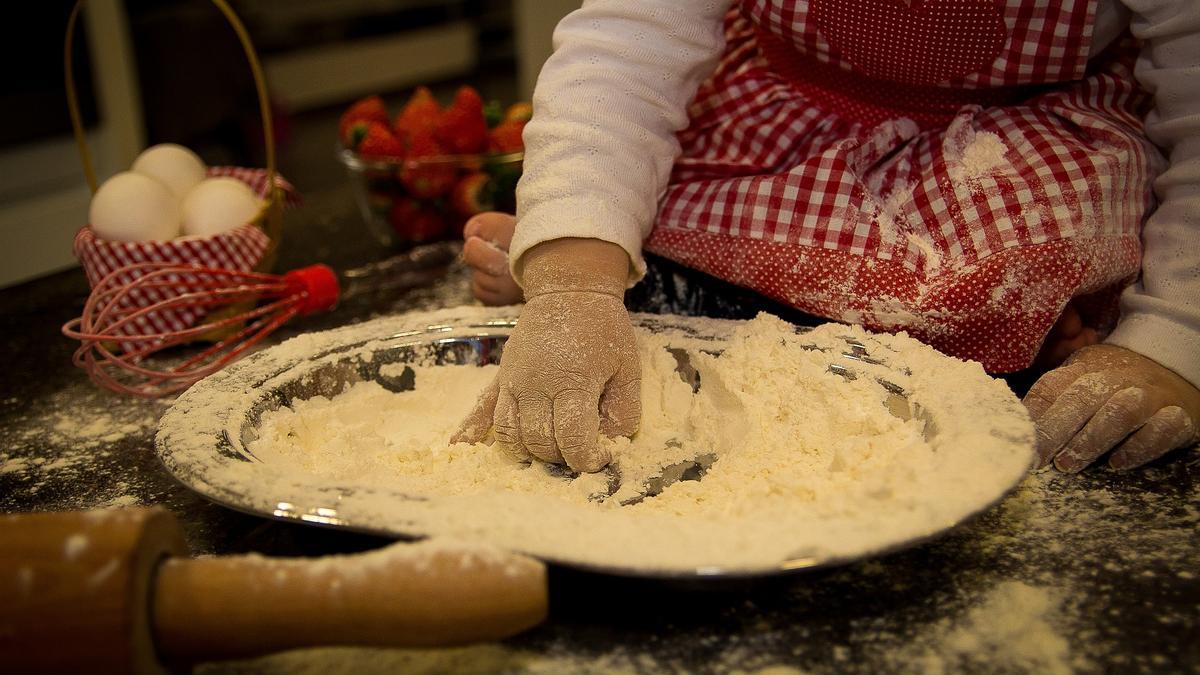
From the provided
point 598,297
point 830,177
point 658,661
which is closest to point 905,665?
point 658,661

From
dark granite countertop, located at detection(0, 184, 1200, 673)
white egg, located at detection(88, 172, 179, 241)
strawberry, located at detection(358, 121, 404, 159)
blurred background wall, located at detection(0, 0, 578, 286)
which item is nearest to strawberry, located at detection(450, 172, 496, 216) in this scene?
strawberry, located at detection(358, 121, 404, 159)

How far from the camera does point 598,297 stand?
2.70 ft

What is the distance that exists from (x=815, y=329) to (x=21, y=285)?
120 centimetres

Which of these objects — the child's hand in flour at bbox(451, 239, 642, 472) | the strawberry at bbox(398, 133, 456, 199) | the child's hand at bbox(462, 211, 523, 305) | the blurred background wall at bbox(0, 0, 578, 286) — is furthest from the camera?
the blurred background wall at bbox(0, 0, 578, 286)

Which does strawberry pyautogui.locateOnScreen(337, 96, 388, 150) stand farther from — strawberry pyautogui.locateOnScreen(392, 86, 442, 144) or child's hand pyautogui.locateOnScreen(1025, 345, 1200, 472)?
child's hand pyautogui.locateOnScreen(1025, 345, 1200, 472)

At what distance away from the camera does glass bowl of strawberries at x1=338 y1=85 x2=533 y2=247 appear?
1.46m

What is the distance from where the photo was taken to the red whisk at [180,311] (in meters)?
1.02

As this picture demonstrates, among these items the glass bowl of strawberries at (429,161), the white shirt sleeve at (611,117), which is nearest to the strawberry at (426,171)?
the glass bowl of strawberries at (429,161)

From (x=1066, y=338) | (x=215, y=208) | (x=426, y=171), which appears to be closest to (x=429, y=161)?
(x=426, y=171)

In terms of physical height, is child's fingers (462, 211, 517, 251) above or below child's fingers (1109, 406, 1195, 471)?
above

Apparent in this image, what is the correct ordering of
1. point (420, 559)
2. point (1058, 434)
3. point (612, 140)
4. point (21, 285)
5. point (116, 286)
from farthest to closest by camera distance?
1. point (21, 285)
2. point (116, 286)
3. point (612, 140)
4. point (1058, 434)
5. point (420, 559)

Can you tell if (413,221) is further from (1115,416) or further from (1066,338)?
(1115,416)

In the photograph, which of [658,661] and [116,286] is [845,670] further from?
[116,286]

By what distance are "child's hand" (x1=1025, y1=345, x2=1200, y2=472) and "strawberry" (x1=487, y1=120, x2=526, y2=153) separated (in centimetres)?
91
